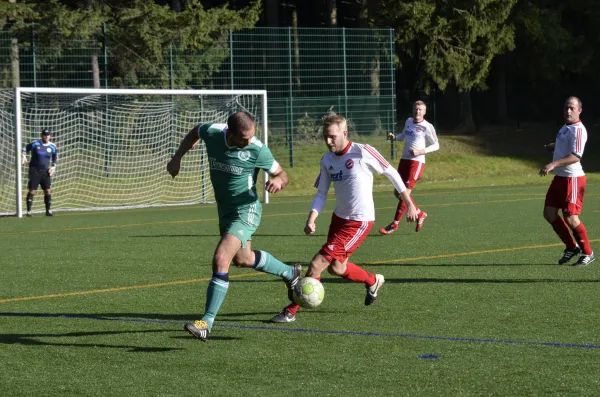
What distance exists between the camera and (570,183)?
491 inches

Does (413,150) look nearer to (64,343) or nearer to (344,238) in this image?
(344,238)

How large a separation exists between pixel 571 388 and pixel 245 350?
7.96 ft

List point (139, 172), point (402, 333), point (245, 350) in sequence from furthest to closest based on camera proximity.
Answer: point (139, 172) → point (402, 333) → point (245, 350)

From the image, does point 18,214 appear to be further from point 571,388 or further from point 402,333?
point 571,388

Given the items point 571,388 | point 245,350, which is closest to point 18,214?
point 245,350

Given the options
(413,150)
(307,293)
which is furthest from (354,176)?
(413,150)

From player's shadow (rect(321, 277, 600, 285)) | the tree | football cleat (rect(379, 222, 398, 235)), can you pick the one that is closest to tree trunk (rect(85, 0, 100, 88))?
the tree

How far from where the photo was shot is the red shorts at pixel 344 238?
31.0 ft

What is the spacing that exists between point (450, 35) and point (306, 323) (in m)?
33.3

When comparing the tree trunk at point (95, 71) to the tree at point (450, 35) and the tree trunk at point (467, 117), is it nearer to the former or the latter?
the tree at point (450, 35)

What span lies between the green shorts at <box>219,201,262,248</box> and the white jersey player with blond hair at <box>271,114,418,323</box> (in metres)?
0.66

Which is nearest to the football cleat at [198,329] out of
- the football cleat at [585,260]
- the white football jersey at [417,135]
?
the football cleat at [585,260]

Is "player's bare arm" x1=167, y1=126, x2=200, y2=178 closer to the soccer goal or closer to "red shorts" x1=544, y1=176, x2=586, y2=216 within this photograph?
"red shorts" x1=544, y1=176, x2=586, y2=216

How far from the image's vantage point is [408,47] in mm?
41750
